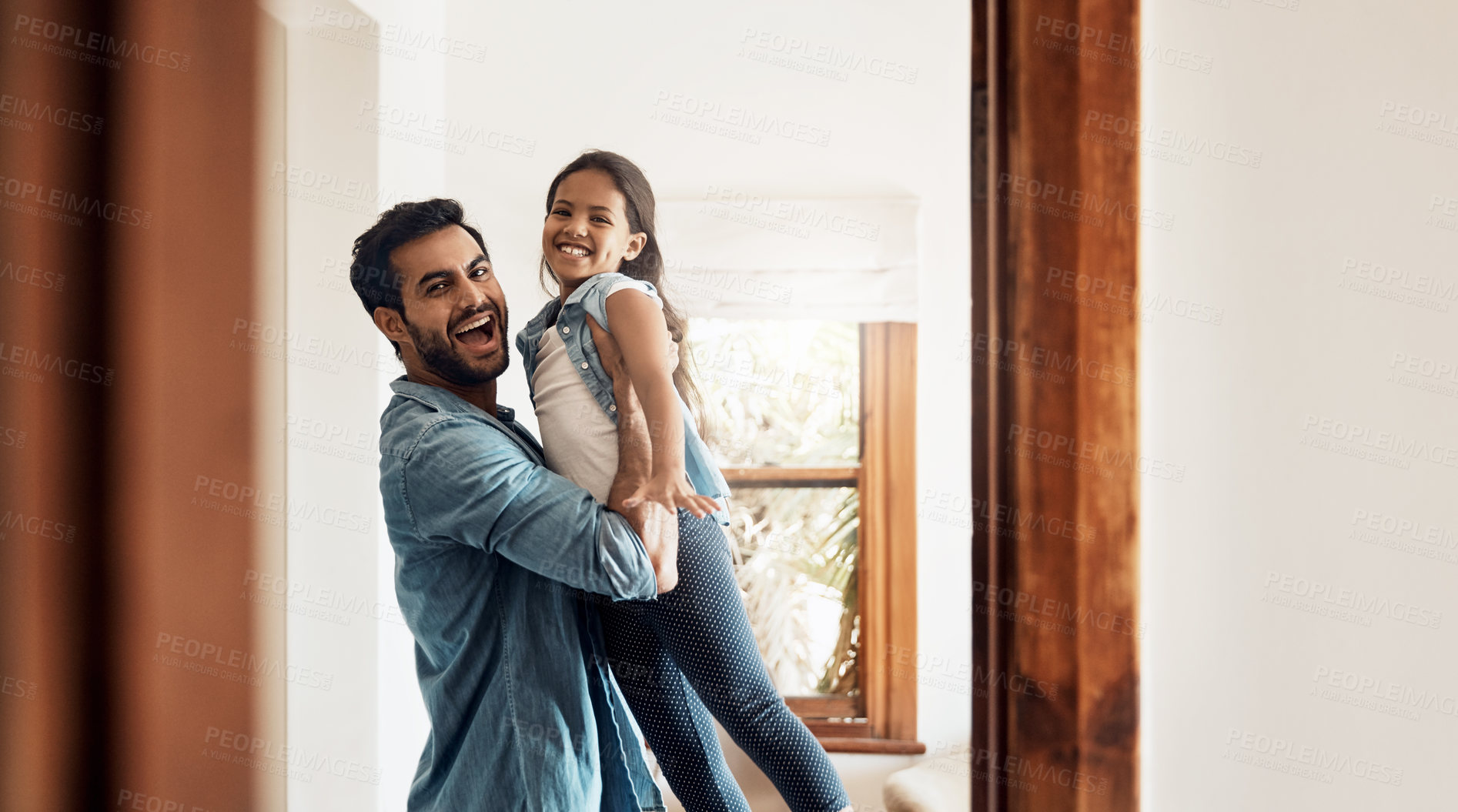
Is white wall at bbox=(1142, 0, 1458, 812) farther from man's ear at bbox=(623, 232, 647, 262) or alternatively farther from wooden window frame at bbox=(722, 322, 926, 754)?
wooden window frame at bbox=(722, 322, 926, 754)

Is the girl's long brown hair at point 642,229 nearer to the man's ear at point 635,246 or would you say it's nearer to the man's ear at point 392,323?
the man's ear at point 635,246

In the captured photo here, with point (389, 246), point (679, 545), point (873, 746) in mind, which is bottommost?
point (873, 746)

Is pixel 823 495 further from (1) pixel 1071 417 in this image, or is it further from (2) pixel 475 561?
(1) pixel 1071 417

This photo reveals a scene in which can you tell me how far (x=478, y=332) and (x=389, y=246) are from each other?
99 millimetres

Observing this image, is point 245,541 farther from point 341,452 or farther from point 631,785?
point 341,452

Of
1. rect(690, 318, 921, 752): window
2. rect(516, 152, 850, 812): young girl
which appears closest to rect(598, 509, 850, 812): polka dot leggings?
rect(516, 152, 850, 812): young girl

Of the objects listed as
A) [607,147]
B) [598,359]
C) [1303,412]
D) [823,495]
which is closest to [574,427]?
[598,359]

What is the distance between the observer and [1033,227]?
42 centimetres

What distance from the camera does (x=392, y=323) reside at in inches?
26.0

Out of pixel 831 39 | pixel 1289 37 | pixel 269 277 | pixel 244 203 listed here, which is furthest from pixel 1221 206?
pixel 269 277

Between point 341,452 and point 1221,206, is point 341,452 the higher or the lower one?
the lower one

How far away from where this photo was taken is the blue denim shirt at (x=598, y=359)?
2.08 feet

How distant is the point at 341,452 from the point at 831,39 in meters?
0.94

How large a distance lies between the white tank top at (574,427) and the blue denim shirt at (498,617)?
30 millimetres
